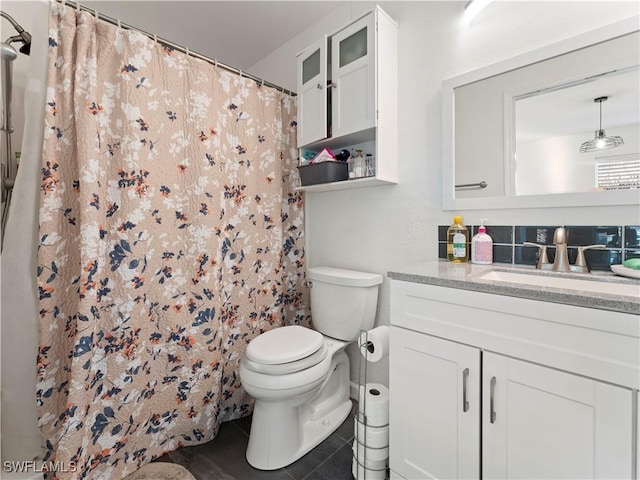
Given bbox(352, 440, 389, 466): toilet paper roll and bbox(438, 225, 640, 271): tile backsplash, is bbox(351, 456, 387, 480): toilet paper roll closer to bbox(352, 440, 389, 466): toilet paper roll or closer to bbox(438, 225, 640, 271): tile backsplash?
bbox(352, 440, 389, 466): toilet paper roll

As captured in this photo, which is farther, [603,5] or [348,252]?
[348,252]

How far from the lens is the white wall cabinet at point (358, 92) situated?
1.44m

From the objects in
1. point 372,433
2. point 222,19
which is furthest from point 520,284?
point 222,19

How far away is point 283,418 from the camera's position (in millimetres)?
1326

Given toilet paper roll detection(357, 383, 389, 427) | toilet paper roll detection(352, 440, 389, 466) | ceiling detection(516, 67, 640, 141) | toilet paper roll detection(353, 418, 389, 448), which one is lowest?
toilet paper roll detection(352, 440, 389, 466)

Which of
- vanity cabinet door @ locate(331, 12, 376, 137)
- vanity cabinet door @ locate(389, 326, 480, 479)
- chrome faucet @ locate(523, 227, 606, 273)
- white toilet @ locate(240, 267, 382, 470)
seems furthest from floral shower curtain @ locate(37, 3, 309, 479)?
chrome faucet @ locate(523, 227, 606, 273)

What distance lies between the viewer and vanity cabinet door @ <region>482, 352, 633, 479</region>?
69cm

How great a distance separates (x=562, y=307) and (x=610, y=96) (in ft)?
2.68

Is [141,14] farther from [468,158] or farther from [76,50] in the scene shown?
[468,158]

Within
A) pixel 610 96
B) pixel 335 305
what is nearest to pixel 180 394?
pixel 335 305

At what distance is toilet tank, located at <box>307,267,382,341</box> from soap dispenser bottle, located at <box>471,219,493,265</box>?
490 millimetres

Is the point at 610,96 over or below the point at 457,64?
below

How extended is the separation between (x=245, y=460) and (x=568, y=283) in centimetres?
149

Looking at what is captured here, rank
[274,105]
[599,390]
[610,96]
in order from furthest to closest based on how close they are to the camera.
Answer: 1. [274,105]
2. [610,96]
3. [599,390]
